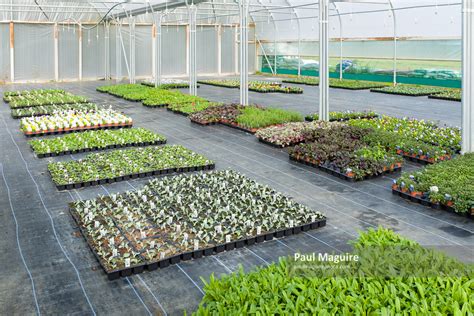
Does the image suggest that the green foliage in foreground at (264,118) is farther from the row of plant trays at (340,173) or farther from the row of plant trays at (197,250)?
the row of plant trays at (197,250)

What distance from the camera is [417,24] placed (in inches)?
1053

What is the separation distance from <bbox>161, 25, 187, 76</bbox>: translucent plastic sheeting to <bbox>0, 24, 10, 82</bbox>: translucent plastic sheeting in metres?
10.7

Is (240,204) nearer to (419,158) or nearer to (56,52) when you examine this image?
(419,158)

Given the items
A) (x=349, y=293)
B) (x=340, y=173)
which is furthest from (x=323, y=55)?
(x=349, y=293)

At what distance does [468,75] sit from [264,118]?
633 cm

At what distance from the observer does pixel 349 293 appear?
452 centimetres

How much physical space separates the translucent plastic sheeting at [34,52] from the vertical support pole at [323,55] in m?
24.6

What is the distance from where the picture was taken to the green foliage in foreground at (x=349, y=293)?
4199 millimetres

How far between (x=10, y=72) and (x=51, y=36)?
3.71 meters

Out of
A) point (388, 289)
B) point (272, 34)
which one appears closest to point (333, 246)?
point (388, 289)

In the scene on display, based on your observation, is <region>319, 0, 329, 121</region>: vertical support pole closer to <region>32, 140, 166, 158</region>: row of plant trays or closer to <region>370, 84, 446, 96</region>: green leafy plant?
<region>32, 140, 166, 158</region>: row of plant trays

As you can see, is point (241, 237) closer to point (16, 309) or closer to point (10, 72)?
point (16, 309)

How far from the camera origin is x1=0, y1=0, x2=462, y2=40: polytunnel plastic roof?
25.6 meters

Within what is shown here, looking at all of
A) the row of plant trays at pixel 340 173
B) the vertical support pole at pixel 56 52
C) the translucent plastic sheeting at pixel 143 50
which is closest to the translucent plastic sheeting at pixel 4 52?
the vertical support pole at pixel 56 52
